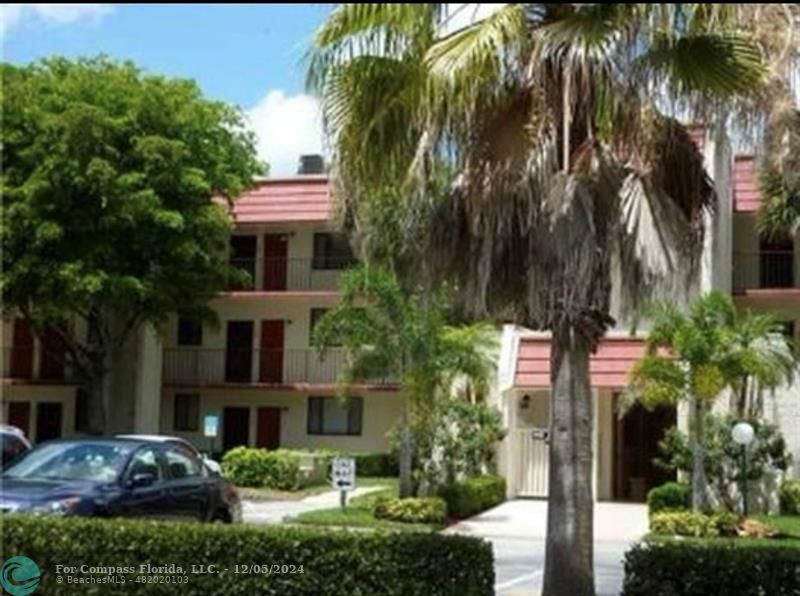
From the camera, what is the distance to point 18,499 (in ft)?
43.3

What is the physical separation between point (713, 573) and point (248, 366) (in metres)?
32.0

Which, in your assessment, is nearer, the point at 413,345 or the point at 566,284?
the point at 566,284

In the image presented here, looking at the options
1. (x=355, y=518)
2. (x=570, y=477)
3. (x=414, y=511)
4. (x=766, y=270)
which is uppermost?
(x=766, y=270)

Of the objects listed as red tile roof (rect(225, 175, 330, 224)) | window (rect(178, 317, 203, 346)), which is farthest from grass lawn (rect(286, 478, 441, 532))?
window (rect(178, 317, 203, 346))

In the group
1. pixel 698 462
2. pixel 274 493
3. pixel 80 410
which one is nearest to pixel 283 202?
pixel 80 410

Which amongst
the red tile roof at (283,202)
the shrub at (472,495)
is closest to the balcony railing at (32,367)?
the red tile roof at (283,202)

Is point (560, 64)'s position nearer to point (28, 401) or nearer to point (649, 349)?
point (649, 349)

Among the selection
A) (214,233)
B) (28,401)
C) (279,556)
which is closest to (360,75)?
(279,556)

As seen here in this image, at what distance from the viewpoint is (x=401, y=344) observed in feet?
85.8

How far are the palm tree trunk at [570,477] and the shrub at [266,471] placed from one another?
21414 mm

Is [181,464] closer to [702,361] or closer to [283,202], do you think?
[702,361]

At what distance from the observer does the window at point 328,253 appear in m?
41.2

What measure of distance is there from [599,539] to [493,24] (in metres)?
15.2

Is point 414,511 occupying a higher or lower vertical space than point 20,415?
lower
